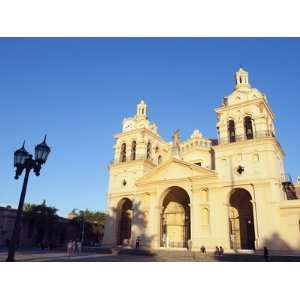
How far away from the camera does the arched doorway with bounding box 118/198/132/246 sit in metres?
31.4

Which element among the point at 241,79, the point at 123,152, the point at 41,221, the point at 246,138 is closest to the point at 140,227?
the point at 123,152

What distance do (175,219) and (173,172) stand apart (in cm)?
532

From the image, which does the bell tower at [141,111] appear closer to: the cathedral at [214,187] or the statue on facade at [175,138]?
the cathedral at [214,187]

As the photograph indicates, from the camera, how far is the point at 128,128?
34.6 meters

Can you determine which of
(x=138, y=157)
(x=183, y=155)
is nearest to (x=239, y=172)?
(x=183, y=155)

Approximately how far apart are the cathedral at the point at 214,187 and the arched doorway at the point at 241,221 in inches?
3.2

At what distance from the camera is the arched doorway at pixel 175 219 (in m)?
28.9

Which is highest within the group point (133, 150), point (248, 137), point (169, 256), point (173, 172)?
point (133, 150)

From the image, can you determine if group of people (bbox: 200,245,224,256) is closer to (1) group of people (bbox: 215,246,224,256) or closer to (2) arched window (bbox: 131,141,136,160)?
(1) group of people (bbox: 215,246,224,256)

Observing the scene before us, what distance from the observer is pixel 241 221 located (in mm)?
26438

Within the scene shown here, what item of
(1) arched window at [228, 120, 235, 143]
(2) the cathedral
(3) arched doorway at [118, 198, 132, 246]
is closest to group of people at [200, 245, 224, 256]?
(2) the cathedral

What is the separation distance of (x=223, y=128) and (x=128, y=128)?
11.9 m

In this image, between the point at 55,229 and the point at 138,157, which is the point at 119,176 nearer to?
the point at 138,157

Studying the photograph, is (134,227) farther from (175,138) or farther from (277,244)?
(277,244)
